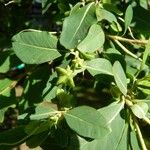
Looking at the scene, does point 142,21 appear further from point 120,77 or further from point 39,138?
point 39,138

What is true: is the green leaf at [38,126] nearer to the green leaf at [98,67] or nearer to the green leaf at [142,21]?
the green leaf at [98,67]

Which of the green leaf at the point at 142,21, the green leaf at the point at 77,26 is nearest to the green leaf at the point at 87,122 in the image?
the green leaf at the point at 77,26

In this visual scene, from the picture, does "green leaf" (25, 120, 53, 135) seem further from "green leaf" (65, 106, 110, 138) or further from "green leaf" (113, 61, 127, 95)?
A: "green leaf" (113, 61, 127, 95)

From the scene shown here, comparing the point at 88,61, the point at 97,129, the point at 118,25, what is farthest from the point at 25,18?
the point at 97,129

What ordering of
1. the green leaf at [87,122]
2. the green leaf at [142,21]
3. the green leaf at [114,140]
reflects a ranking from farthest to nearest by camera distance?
the green leaf at [142,21] < the green leaf at [114,140] < the green leaf at [87,122]

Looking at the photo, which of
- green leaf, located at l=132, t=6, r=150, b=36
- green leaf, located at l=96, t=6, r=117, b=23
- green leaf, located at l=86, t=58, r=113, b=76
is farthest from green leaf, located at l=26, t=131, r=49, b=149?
green leaf, located at l=132, t=6, r=150, b=36
